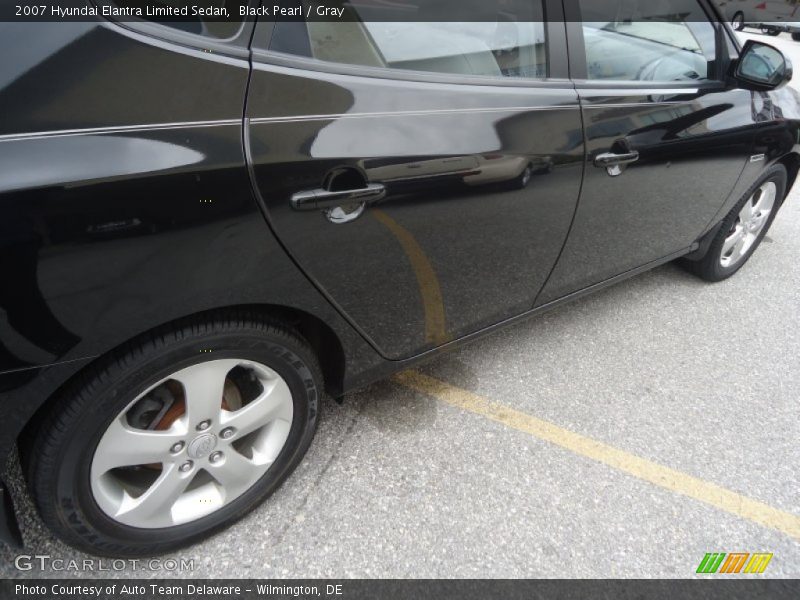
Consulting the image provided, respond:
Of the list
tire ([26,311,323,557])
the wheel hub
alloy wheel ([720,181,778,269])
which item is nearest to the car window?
tire ([26,311,323,557])

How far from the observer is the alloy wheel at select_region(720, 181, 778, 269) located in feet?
10.5

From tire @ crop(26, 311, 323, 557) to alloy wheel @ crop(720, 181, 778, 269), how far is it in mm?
2745

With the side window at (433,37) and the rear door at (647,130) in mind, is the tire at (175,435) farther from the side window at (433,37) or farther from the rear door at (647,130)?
the rear door at (647,130)

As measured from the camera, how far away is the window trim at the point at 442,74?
4.29 feet

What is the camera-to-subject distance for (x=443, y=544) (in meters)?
1.76

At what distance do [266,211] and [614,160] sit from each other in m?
1.39

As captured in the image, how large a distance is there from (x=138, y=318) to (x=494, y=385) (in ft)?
5.30

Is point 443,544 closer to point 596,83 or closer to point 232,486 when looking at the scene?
point 232,486

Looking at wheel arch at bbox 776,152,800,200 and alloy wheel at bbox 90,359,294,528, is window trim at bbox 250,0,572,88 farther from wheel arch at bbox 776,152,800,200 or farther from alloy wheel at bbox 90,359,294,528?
wheel arch at bbox 776,152,800,200

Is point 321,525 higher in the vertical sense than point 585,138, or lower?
lower

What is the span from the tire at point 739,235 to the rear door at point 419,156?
1.59 m

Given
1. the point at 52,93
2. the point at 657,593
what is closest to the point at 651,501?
the point at 657,593

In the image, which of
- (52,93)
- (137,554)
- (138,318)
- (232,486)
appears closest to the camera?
(52,93)

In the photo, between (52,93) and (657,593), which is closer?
(52,93)
